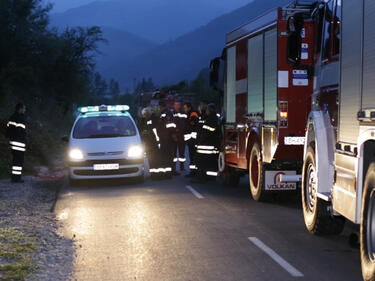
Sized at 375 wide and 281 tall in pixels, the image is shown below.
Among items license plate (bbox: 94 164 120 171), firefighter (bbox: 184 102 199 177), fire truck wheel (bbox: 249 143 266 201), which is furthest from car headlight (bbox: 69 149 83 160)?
fire truck wheel (bbox: 249 143 266 201)

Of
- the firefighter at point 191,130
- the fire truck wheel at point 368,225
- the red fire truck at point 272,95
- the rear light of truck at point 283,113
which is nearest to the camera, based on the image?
the fire truck wheel at point 368,225

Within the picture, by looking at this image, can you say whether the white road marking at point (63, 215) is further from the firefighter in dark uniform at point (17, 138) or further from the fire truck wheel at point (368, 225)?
the fire truck wheel at point (368, 225)

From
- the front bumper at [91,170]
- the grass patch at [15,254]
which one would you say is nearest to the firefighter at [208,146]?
the front bumper at [91,170]

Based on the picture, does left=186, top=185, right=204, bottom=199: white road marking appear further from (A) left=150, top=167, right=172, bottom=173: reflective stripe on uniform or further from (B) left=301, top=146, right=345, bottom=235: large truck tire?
(B) left=301, top=146, right=345, bottom=235: large truck tire

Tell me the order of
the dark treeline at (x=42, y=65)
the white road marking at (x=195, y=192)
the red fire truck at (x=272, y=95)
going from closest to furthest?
1. the red fire truck at (x=272, y=95)
2. the white road marking at (x=195, y=192)
3. the dark treeline at (x=42, y=65)

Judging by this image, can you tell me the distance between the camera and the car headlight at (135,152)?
52.9 ft

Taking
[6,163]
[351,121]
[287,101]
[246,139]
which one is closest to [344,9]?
[351,121]

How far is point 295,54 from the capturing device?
368 inches

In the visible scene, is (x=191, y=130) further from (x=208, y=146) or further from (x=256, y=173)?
(x=256, y=173)

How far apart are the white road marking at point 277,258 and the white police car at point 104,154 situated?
24.7 feet

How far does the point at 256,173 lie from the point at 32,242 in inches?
201

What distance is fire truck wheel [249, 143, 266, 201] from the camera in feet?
39.8

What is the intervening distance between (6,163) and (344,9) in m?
13.5

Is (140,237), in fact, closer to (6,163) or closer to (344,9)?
(344,9)
